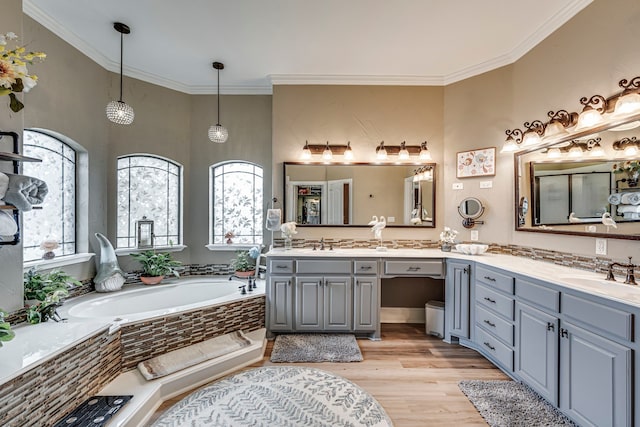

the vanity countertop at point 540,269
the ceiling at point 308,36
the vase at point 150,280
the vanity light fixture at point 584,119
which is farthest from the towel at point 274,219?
the vanity light fixture at point 584,119

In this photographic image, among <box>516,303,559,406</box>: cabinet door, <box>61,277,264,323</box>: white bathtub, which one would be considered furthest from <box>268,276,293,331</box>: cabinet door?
<box>516,303,559,406</box>: cabinet door

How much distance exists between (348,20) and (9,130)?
2.70 metres

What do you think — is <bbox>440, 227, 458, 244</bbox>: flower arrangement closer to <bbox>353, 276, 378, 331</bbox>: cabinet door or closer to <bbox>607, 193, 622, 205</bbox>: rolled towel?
<bbox>353, 276, 378, 331</bbox>: cabinet door

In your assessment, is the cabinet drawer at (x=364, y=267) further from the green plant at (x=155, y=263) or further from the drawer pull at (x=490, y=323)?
the green plant at (x=155, y=263)

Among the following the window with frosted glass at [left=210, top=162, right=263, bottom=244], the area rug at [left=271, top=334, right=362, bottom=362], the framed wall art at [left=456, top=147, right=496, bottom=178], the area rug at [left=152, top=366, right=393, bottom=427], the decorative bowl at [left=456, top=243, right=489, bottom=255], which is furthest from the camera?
the window with frosted glass at [left=210, top=162, right=263, bottom=244]

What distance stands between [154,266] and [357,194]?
8.73 ft

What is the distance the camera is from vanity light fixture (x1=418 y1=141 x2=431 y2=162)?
3330 mm

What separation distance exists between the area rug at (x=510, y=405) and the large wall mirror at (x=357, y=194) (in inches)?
70.2

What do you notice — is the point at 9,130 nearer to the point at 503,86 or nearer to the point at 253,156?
the point at 253,156

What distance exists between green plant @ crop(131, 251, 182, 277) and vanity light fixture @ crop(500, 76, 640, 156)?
4073 millimetres

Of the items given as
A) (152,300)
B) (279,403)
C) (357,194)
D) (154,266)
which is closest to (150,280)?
(154,266)

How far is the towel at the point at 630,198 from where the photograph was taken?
5.87 feet

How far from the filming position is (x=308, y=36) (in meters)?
2.60

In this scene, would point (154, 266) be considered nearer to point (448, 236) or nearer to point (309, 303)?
point (309, 303)
